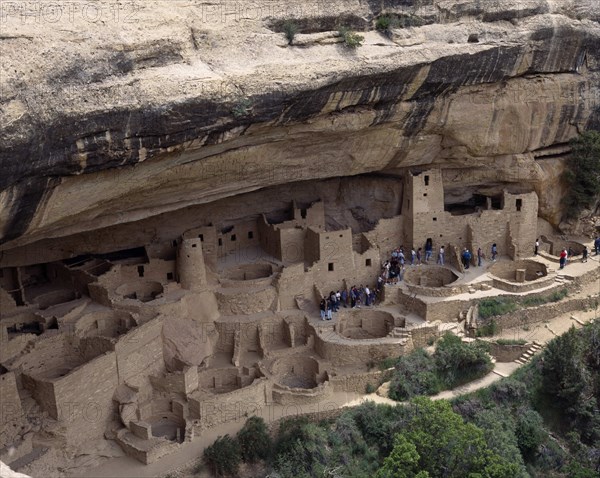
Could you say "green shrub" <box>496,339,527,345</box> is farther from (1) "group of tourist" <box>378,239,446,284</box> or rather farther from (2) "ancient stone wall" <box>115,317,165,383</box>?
(2) "ancient stone wall" <box>115,317,165,383</box>

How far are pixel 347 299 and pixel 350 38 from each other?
6666 millimetres

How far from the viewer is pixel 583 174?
21.8 meters

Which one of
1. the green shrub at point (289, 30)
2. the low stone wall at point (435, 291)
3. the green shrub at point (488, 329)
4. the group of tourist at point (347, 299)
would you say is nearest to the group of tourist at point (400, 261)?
the group of tourist at point (347, 299)

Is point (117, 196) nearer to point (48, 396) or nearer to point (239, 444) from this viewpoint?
point (48, 396)

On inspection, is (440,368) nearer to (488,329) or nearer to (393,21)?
(488,329)

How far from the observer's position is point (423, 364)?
18281mm

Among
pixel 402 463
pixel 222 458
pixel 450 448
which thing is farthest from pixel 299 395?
pixel 450 448

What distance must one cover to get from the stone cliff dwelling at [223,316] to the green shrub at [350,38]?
17.0 feet

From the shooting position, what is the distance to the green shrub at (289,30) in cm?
1570

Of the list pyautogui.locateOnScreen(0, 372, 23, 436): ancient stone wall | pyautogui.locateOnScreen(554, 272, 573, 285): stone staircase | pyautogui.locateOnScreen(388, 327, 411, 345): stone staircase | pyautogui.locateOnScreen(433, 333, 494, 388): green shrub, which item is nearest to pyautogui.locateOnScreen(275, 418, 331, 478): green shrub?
pyautogui.locateOnScreen(388, 327, 411, 345): stone staircase

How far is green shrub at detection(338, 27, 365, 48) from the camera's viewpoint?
53.1 feet

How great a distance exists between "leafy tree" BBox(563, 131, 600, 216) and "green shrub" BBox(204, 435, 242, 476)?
1170cm

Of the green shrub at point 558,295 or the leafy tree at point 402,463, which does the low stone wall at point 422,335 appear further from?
the leafy tree at point 402,463

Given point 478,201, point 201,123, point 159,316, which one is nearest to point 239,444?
point 159,316
